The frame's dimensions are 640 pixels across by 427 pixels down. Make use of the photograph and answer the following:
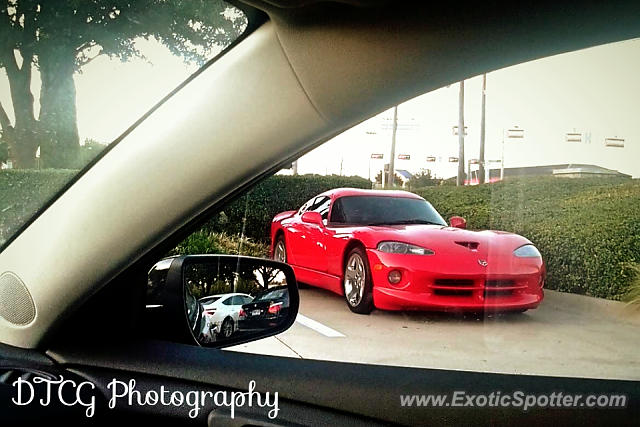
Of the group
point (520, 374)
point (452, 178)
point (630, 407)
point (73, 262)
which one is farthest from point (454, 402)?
point (73, 262)

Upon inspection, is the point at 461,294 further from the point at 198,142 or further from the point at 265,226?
the point at 198,142

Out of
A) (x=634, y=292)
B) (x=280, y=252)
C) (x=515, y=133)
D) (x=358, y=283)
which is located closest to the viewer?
(x=634, y=292)

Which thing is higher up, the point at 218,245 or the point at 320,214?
the point at 320,214

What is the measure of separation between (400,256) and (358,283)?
0.13 meters

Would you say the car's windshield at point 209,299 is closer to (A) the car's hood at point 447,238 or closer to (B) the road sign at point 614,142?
(A) the car's hood at point 447,238

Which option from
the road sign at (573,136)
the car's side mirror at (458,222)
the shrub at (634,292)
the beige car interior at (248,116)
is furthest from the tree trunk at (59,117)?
the shrub at (634,292)

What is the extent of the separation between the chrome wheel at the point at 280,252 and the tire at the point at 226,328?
31cm

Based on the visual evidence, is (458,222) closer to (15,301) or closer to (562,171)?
(562,171)

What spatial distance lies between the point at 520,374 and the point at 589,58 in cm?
80

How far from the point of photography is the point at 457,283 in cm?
153

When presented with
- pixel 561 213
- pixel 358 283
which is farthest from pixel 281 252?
pixel 561 213

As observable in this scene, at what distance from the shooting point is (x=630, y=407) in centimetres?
163

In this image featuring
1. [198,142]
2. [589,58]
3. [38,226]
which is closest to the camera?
[589,58]

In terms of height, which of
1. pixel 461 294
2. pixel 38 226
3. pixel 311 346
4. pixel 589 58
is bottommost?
pixel 311 346
